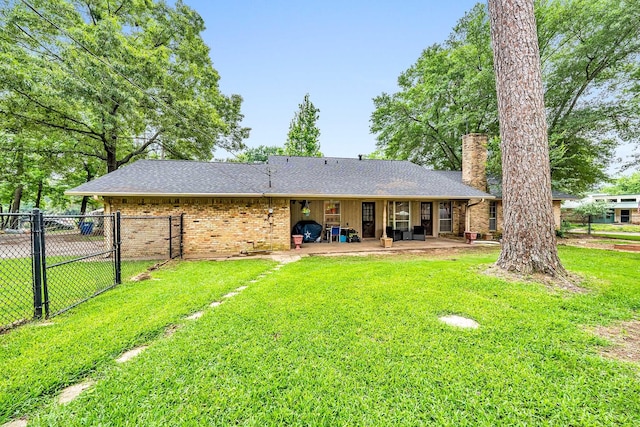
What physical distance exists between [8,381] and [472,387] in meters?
3.91

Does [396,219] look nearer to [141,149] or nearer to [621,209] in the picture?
[141,149]

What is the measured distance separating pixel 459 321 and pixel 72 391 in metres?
4.11

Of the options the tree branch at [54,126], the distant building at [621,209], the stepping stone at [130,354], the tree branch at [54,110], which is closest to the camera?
the stepping stone at [130,354]

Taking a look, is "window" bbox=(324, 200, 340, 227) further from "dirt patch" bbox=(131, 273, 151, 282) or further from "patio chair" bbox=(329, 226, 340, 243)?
"dirt patch" bbox=(131, 273, 151, 282)

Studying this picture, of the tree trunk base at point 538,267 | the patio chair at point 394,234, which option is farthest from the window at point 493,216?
the tree trunk base at point 538,267

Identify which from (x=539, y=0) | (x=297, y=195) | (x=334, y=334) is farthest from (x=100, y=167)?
(x=539, y=0)

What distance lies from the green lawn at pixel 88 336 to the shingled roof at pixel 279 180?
14.0 ft

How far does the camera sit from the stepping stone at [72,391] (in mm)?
2047

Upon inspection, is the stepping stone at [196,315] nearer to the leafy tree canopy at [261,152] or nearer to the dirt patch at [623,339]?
the dirt patch at [623,339]

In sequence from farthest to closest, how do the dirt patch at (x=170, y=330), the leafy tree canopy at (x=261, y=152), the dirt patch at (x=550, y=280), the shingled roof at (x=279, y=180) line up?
the leafy tree canopy at (x=261, y=152) < the shingled roof at (x=279, y=180) < the dirt patch at (x=550, y=280) < the dirt patch at (x=170, y=330)

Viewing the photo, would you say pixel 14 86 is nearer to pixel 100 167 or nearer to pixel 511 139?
pixel 100 167

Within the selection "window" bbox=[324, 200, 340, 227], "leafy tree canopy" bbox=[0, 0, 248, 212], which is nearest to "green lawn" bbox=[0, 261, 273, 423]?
"window" bbox=[324, 200, 340, 227]

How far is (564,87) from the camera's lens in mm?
13711

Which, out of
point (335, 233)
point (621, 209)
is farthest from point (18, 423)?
point (621, 209)
